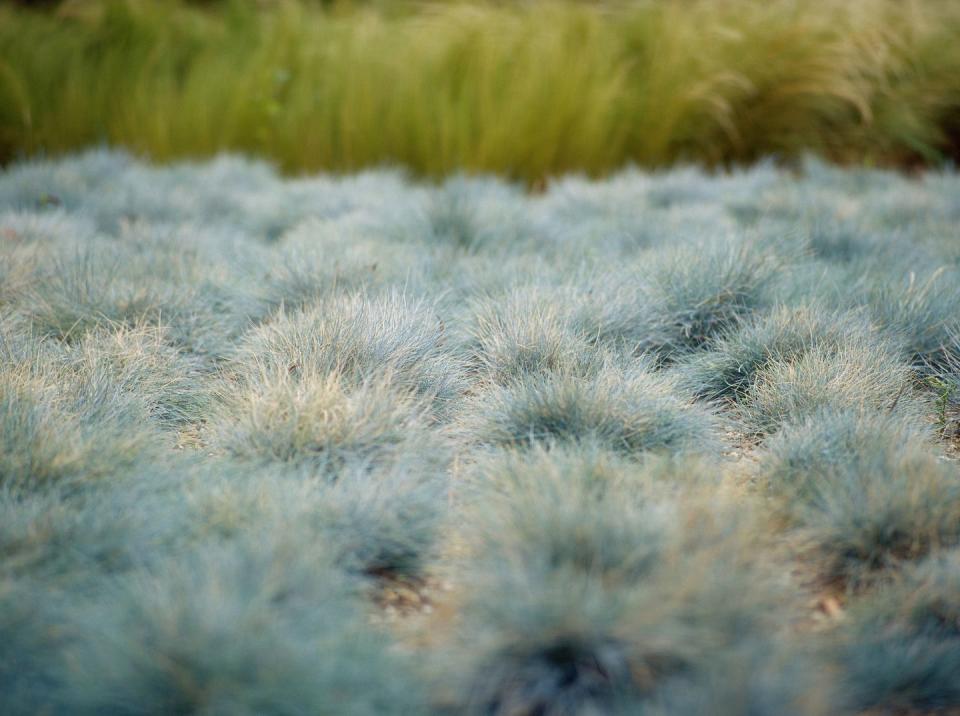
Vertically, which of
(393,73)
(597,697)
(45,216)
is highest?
(393,73)

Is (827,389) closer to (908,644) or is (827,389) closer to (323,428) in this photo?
(908,644)

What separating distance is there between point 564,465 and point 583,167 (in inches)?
138

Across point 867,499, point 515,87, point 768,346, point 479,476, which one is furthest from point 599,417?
point 515,87

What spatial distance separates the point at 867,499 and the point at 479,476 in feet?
2.36

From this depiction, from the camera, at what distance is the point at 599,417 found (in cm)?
166

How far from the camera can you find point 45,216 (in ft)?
10.5

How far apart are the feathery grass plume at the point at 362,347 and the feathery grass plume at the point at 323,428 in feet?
0.36

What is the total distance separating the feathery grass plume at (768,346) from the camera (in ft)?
6.48

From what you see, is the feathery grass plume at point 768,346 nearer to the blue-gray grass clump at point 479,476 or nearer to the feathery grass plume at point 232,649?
the blue-gray grass clump at point 479,476

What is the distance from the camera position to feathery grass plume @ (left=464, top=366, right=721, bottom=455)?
5.35 ft

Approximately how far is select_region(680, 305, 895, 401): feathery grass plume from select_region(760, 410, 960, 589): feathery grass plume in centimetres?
43

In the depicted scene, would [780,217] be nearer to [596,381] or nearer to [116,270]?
[596,381]

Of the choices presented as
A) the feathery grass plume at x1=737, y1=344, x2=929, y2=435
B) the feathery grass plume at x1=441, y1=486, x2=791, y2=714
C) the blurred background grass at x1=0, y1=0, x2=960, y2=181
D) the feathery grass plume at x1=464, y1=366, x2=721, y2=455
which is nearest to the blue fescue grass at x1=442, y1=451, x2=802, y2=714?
the feathery grass plume at x1=441, y1=486, x2=791, y2=714

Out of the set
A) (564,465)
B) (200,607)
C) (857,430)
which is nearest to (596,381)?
(564,465)
